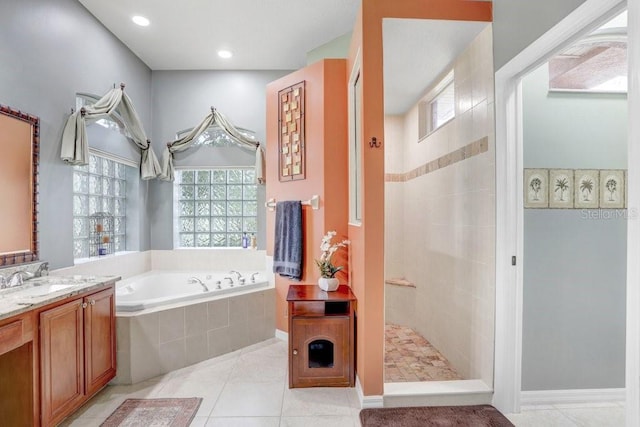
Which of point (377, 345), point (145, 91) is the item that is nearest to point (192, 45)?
point (145, 91)

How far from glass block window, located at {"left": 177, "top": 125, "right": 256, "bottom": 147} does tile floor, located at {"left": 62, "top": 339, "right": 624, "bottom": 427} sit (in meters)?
2.77

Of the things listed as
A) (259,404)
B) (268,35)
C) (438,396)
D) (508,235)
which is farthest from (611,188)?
(268,35)

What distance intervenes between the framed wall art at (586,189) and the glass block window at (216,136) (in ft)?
11.3

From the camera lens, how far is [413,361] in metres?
2.85

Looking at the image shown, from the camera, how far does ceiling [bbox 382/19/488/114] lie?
222 cm

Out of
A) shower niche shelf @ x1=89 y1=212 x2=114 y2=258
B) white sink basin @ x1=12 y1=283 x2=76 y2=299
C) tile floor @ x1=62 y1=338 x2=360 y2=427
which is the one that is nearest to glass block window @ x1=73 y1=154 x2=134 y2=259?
shower niche shelf @ x1=89 y1=212 x2=114 y2=258

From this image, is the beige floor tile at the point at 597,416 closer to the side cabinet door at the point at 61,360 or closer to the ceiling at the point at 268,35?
the ceiling at the point at 268,35

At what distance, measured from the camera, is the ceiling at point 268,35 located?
250 centimetres

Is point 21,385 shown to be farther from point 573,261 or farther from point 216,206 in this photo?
point 573,261

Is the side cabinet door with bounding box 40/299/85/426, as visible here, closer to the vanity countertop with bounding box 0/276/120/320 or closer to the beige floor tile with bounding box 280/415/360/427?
the vanity countertop with bounding box 0/276/120/320

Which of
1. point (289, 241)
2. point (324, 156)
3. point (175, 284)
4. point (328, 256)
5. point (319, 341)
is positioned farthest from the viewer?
point (175, 284)

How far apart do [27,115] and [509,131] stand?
3.40m

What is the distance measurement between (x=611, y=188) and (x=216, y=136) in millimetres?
4155

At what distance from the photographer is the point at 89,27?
3.17 m
